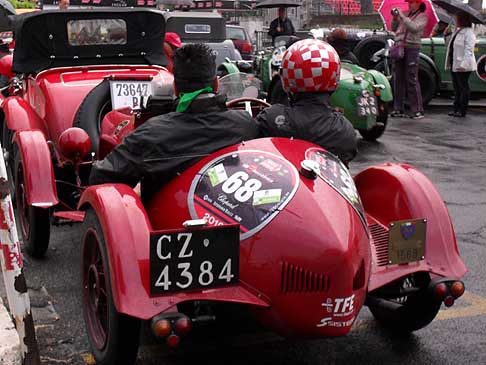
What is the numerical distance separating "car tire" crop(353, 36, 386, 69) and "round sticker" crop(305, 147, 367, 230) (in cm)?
1428

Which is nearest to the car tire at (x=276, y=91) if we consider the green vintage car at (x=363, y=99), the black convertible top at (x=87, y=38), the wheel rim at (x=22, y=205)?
the green vintage car at (x=363, y=99)

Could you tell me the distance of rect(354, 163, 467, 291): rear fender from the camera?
3.68 m

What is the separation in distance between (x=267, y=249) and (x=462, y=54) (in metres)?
10.7

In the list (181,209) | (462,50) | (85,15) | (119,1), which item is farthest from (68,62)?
(119,1)

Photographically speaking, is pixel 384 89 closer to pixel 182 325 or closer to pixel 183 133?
pixel 183 133

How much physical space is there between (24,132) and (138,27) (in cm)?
228

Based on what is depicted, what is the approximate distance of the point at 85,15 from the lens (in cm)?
706

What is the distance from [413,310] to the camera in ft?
13.1

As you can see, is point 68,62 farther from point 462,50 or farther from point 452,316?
point 462,50

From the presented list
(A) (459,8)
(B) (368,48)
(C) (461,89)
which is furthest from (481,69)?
(B) (368,48)

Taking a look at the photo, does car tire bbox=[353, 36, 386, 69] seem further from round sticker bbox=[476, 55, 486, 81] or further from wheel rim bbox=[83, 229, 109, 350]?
wheel rim bbox=[83, 229, 109, 350]

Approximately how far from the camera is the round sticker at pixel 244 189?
332cm

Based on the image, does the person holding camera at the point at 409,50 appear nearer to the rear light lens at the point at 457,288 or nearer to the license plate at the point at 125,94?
the license plate at the point at 125,94

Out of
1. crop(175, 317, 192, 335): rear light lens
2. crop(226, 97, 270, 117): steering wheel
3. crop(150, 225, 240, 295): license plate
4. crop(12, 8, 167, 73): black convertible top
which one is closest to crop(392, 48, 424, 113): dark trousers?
crop(12, 8, 167, 73): black convertible top
